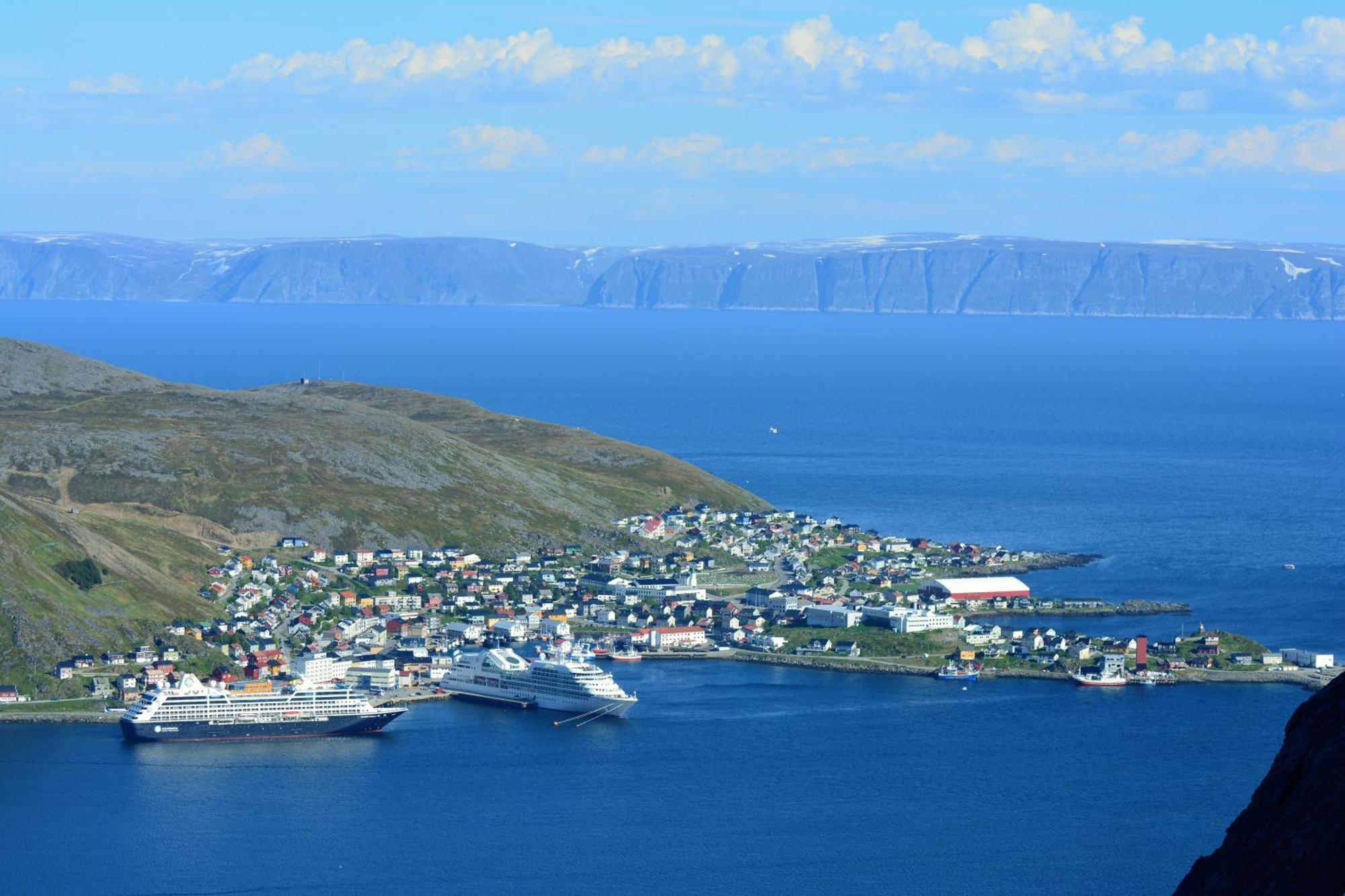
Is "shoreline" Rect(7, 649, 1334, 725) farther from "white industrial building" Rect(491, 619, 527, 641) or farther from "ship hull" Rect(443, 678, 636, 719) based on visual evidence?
"white industrial building" Rect(491, 619, 527, 641)

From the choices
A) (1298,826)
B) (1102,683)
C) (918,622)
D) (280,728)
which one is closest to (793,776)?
(280,728)

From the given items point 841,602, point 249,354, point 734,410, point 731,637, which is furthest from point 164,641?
point 249,354

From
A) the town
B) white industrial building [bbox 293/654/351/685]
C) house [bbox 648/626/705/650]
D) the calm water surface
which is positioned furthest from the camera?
house [bbox 648/626/705/650]

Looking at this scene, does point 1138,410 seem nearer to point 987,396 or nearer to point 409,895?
point 987,396

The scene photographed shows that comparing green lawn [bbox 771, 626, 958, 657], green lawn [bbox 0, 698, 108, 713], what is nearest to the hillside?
green lawn [bbox 0, 698, 108, 713]

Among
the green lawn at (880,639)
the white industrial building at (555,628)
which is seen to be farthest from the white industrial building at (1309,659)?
the white industrial building at (555,628)

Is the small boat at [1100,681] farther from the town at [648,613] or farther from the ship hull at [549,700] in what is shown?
the ship hull at [549,700]

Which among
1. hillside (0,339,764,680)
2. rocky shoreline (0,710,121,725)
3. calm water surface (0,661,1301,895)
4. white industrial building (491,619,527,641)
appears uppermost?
hillside (0,339,764,680)
